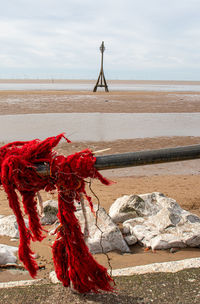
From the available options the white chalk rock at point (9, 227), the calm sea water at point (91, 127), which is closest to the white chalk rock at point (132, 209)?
the white chalk rock at point (9, 227)

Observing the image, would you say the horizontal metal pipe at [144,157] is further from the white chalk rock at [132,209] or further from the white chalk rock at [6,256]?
the white chalk rock at [132,209]

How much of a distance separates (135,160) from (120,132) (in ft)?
34.6

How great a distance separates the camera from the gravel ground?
6.25 ft

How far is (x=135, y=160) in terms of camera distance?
182 cm

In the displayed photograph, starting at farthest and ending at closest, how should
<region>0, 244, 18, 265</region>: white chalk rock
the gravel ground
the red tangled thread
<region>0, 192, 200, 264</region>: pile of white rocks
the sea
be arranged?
the sea < <region>0, 192, 200, 264</region>: pile of white rocks < <region>0, 244, 18, 265</region>: white chalk rock < the gravel ground < the red tangled thread

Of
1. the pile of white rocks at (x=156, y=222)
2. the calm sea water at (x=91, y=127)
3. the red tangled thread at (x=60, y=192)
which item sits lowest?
the calm sea water at (x=91, y=127)

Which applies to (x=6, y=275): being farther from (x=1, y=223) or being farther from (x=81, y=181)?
(x=81, y=181)

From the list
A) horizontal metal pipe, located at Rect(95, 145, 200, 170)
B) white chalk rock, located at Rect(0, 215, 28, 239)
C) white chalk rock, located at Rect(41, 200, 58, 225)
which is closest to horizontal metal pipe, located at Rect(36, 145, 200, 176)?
horizontal metal pipe, located at Rect(95, 145, 200, 170)

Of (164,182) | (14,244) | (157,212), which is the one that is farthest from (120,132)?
(14,244)

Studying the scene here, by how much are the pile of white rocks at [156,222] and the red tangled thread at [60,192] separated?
153 cm

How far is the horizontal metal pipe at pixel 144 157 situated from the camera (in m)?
1.74

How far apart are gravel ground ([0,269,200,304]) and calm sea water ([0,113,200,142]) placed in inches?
342

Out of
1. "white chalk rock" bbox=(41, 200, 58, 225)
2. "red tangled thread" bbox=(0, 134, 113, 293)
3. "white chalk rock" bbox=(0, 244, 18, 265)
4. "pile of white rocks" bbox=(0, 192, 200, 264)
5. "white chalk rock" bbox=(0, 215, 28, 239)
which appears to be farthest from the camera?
"white chalk rock" bbox=(41, 200, 58, 225)

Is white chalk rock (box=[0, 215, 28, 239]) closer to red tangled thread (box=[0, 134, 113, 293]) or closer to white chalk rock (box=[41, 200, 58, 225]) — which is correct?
white chalk rock (box=[41, 200, 58, 225])
